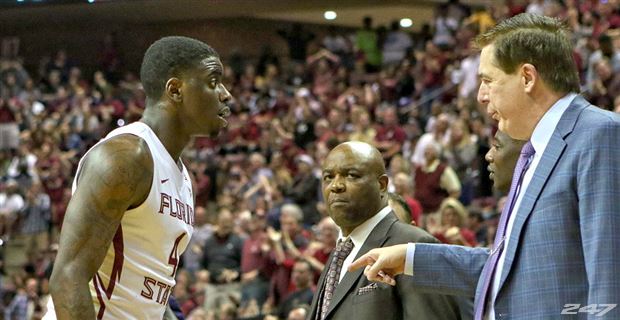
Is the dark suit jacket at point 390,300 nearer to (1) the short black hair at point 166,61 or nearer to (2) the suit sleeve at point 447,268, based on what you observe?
(2) the suit sleeve at point 447,268

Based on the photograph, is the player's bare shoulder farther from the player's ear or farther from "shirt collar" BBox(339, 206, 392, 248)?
"shirt collar" BBox(339, 206, 392, 248)

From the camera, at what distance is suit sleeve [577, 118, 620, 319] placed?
2.76 metres

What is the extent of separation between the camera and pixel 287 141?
16234 millimetres

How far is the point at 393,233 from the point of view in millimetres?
4727

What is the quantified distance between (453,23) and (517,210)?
54.3 feet

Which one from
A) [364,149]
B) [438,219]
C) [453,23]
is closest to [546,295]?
[364,149]

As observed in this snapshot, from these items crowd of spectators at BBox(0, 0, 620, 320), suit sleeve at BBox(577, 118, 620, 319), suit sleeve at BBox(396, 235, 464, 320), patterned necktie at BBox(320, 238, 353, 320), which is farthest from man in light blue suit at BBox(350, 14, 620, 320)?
crowd of spectators at BBox(0, 0, 620, 320)

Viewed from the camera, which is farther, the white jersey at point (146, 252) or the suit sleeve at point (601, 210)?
the white jersey at point (146, 252)

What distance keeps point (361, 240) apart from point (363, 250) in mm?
90

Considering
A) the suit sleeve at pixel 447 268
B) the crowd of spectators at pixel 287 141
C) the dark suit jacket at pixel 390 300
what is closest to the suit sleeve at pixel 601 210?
the suit sleeve at pixel 447 268

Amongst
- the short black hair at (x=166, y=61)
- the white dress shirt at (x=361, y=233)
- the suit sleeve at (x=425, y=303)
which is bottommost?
the suit sleeve at (x=425, y=303)

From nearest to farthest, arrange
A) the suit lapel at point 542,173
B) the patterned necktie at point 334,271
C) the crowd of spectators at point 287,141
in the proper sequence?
the suit lapel at point 542,173 < the patterned necktie at point 334,271 < the crowd of spectators at point 287,141

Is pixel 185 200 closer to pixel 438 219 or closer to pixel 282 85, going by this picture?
pixel 438 219

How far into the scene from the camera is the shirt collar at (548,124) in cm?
304
